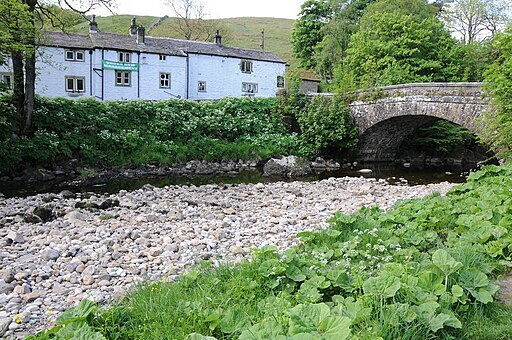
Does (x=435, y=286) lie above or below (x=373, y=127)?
below

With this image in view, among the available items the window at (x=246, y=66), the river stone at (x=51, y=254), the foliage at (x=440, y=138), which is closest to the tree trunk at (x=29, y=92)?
the river stone at (x=51, y=254)

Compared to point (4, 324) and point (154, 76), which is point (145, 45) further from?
point (4, 324)

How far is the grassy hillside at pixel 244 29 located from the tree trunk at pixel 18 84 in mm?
45295

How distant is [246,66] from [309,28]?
7.80m

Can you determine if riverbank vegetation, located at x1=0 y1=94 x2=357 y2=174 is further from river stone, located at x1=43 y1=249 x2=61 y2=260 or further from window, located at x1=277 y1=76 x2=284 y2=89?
window, located at x1=277 y1=76 x2=284 y2=89

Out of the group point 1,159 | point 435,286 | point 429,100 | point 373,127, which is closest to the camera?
point 435,286

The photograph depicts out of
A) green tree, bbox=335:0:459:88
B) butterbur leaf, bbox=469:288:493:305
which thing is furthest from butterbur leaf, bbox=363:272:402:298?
green tree, bbox=335:0:459:88

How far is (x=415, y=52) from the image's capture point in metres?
23.7

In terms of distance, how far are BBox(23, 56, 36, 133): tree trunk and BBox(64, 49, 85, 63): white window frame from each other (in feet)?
42.5

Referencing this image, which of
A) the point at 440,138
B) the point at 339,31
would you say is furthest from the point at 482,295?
the point at 339,31

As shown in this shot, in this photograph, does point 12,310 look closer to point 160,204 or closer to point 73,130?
point 160,204

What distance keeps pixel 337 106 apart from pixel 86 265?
55.8 feet

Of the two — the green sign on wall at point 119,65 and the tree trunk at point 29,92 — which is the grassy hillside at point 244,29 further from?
the tree trunk at point 29,92

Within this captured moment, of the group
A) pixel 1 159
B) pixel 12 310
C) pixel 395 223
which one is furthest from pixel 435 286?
pixel 1 159
